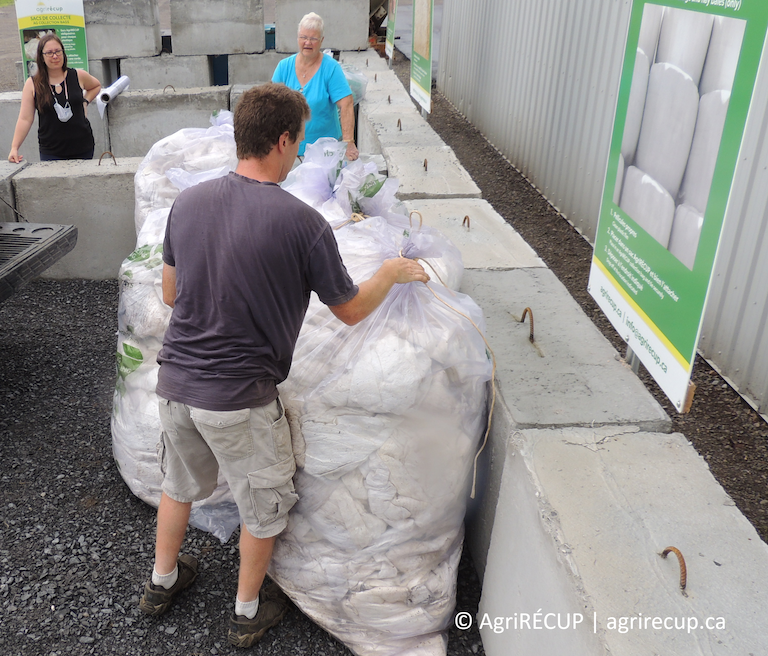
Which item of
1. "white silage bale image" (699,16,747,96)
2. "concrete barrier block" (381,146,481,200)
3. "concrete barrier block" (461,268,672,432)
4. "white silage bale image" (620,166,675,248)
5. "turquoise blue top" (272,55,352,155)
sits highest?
"white silage bale image" (699,16,747,96)

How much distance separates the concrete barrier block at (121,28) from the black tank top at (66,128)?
3.73m

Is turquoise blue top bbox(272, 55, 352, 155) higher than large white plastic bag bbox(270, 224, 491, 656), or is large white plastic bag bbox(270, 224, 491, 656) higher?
turquoise blue top bbox(272, 55, 352, 155)

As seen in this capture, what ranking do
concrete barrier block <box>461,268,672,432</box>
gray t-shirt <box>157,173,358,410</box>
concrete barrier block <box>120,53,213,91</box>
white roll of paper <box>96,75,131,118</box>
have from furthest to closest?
1. concrete barrier block <box>120,53,213,91</box>
2. white roll of paper <box>96,75,131,118</box>
3. concrete barrier block <box>461,268,672,432</box>
4. gray t-shirt <box>157,173,358,410</box>

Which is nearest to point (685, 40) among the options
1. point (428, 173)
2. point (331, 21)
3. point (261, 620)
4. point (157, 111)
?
point (261, 620)

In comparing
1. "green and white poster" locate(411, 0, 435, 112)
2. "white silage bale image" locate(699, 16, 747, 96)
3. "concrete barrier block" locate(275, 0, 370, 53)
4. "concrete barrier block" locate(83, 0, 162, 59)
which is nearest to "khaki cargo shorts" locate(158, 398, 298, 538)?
"white silage bale image" locate(699, 16, 747, 96)

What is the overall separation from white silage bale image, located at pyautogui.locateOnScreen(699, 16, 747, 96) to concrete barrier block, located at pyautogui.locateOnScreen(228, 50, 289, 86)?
7754mm

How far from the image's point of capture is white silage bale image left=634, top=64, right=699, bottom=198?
65.8 inches

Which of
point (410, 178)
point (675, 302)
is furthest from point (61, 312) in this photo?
point (675, 302)

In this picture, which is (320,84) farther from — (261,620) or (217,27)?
(217,27)

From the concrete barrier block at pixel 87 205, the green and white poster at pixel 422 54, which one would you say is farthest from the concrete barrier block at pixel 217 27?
the concrete barrier block at pixel 87 205

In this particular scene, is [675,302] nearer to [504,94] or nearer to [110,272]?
[110,272]

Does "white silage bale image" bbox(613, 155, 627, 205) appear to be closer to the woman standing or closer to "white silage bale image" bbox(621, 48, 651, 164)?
"white silage bale image" bbox(621, 48, 651, 164)

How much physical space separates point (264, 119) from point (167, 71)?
7722mm

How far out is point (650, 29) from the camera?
1876 mm
